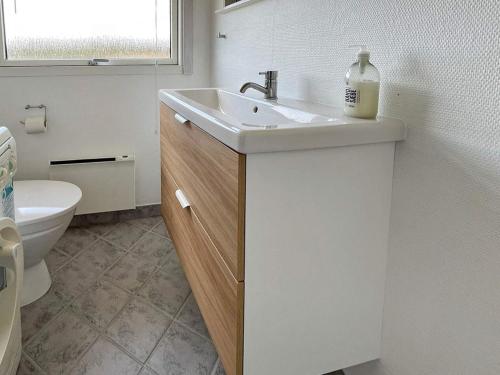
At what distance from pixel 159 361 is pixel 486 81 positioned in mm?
1325

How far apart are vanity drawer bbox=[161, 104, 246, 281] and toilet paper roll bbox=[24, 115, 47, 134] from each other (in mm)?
1125

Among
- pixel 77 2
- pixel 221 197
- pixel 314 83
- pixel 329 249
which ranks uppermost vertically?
pixel 77 2

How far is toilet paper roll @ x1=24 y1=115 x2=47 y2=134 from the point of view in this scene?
2.45 m

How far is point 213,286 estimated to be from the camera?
1322 mm

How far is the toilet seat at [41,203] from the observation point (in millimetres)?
1817

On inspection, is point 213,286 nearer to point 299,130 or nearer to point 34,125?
point 299,130

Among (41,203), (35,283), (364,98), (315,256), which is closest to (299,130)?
(364,98)

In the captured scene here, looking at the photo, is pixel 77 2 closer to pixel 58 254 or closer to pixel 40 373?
pixel 58 254

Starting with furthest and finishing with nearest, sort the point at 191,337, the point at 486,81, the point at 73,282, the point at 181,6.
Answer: the point at 181,6
the point at 73,282
the point at 191,337
the point at 486,81

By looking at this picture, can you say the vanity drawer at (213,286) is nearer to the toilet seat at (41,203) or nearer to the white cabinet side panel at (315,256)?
the white cabinet side panel at (315,256)

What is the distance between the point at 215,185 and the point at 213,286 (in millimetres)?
313

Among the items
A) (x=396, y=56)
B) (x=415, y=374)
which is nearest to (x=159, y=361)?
(x=415, y=374)

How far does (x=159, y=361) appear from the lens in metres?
1.60

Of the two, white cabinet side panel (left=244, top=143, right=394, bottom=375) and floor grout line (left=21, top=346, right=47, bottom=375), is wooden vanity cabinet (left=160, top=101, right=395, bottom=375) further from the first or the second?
floor grout line (left=21, top=346, right=47, bottom=375)
